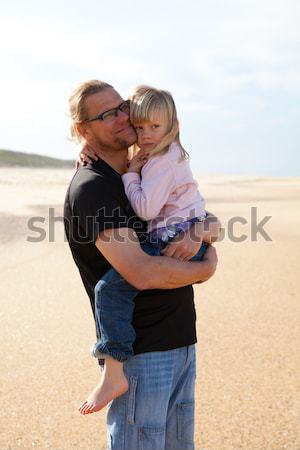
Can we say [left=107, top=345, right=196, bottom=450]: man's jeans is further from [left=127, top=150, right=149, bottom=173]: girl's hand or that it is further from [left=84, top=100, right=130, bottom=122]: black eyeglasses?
[left=84, top=100, right=130, bottom=122]: black eyeglasses

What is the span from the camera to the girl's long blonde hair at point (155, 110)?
2.86 meters

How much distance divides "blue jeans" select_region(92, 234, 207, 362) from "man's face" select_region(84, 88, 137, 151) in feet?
2.00

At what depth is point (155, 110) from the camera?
2867 millimetres

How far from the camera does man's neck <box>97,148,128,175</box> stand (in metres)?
2.75

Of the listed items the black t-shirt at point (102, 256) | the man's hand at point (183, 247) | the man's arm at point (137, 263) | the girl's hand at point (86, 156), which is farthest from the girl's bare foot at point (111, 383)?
the girl's hand at point (86, 156)

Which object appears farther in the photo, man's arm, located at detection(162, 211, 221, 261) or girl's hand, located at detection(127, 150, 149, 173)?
girl's hand, located at detection(127, 150, 149, 173)

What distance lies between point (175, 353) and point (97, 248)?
0.58 metres

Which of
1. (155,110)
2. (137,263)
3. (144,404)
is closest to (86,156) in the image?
(155,110)

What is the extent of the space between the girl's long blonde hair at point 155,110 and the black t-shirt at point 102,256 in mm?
305

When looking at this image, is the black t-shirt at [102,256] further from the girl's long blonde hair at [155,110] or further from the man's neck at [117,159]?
the girl's long blonde hair at [155,110]

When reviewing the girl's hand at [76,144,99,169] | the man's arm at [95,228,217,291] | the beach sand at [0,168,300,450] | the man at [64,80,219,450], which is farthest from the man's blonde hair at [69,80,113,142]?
the beach sand at [0,168,300,450]

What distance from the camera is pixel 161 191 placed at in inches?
109

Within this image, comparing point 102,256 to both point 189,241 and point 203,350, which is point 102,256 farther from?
point 203,350

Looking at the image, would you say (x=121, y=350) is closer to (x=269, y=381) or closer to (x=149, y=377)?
(x=149, y=377)
